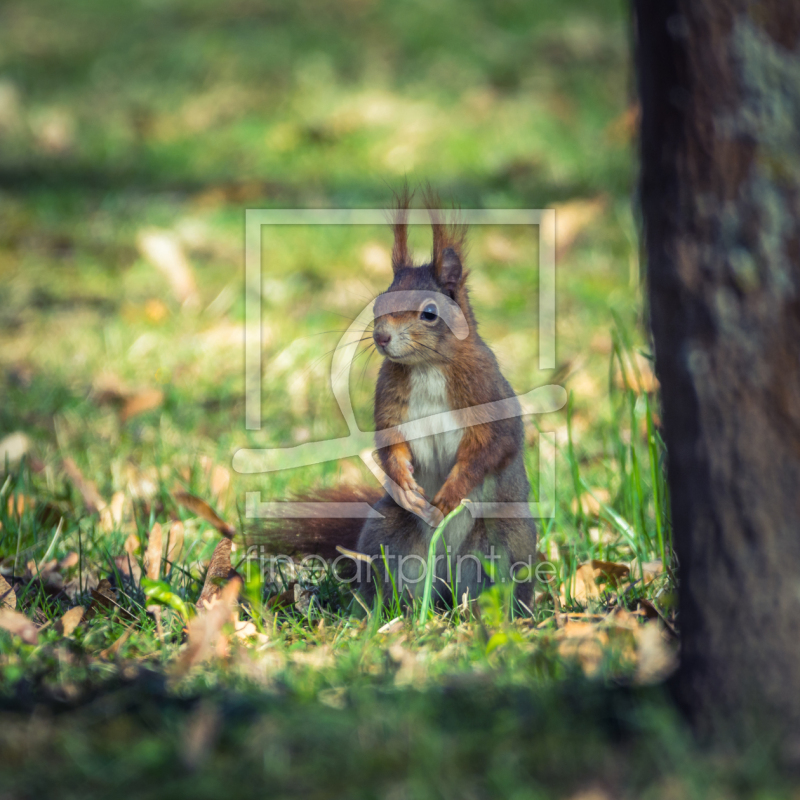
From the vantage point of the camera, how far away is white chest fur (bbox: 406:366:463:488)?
190cm

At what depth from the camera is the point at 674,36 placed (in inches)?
40.9

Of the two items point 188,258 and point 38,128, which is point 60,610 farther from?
point 38,128

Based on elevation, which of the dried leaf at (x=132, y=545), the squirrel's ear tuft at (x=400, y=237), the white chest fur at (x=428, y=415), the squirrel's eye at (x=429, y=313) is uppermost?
the squirrel's ear tuft at (x=400, y=237)

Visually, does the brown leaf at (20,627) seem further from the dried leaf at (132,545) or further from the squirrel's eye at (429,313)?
the squirrel's eye at (429,313)

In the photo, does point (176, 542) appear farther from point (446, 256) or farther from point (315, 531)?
point (446, 256)

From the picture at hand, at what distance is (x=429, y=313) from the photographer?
191cm

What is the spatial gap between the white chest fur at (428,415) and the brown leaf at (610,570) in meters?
0.36

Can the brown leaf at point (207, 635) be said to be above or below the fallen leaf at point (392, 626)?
above

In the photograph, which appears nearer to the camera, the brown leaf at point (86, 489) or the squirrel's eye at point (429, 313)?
the squirrel's eye at point (429, 313)

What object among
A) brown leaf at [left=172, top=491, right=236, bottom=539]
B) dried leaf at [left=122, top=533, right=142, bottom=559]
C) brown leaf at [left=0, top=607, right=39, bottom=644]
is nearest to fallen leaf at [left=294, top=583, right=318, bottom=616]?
brown leaf at [left=172, top=491, right=236, bottom=539]

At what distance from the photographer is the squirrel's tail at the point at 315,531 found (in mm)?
2078

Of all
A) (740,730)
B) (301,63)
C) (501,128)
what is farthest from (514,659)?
(301,63)

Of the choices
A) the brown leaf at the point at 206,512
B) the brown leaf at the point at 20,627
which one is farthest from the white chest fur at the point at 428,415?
the brown leaf at the point at 20,627

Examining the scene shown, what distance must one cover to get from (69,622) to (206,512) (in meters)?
0.55
